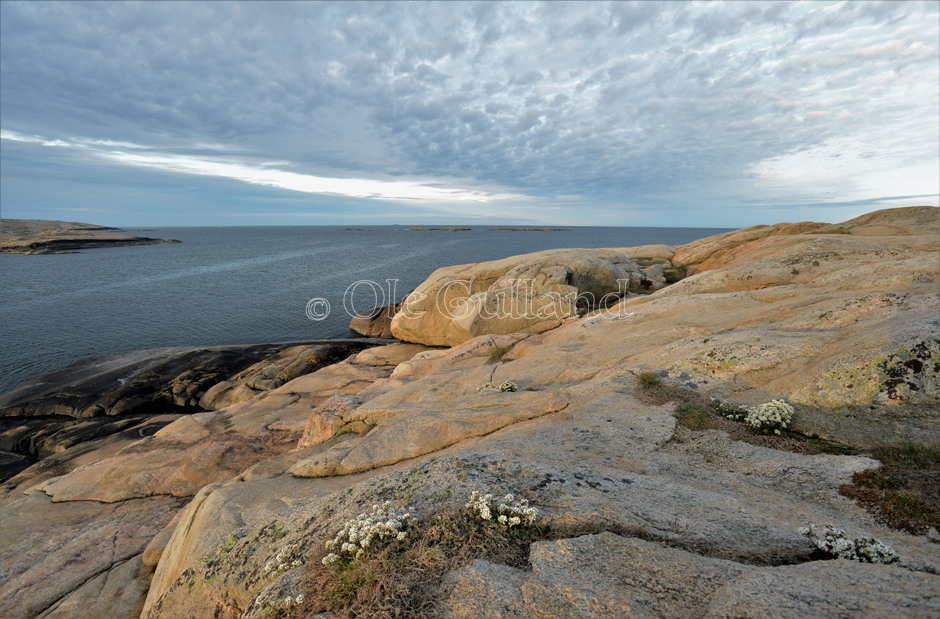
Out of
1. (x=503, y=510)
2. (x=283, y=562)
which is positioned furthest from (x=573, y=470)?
(x=283, y=562)

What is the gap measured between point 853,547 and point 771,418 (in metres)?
4.49

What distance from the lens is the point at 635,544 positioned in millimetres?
4434

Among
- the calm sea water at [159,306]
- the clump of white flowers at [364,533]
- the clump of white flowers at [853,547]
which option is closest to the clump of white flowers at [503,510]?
the clump of white flowers at [364,533]

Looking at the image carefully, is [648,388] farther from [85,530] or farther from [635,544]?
[85,530]

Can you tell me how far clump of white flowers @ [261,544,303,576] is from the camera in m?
4.91

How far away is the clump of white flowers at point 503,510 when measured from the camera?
4742mm

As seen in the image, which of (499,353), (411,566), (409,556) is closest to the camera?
(411,566)

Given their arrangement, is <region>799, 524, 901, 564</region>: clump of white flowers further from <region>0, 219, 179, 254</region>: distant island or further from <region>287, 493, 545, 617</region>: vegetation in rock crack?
<region>0, 219, 179, 254</region>: distant island

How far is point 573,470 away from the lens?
20.4 ft

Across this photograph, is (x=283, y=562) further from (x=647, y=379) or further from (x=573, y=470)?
(x=647, y=379)

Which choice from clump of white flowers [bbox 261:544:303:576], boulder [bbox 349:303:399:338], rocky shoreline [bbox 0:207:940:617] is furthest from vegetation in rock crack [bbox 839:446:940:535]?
A: boulder [bbox 349:303:399:338]

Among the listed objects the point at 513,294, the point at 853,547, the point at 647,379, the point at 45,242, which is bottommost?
the point at 647,379

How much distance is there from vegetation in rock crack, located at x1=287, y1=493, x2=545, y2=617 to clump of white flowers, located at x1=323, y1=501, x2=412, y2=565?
11mm

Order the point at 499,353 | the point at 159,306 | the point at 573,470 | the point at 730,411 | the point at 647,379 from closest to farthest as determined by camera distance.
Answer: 1. the point at 573,470
2. the point at 730,411
3. the point at 647,379
4. the point at 499,353
5. the point at 159,306
